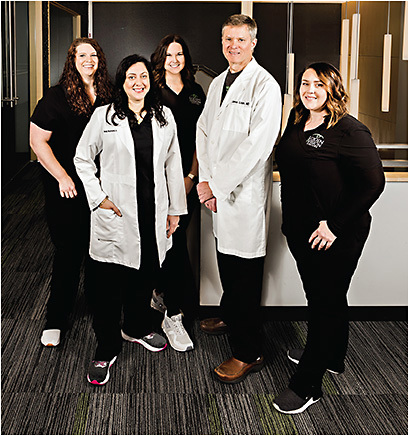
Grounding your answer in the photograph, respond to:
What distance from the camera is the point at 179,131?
2.86 meters

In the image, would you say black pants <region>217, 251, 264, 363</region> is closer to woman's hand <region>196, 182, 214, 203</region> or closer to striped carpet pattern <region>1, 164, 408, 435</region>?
striped carpet pattern <region>1, 164, 408, 435</region>

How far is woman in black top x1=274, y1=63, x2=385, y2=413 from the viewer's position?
2.19 m

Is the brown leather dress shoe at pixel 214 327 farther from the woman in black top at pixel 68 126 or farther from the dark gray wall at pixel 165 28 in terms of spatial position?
the dark gray wall at pixel 165 28

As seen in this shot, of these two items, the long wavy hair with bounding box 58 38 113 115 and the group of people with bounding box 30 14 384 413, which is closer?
the group of people with bounding box 30 14 384 413

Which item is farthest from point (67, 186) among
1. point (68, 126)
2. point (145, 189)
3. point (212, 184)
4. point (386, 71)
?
point (386, 71)

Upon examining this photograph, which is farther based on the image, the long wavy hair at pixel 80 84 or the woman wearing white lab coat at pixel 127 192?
the long wavy hair at pixel 80 84

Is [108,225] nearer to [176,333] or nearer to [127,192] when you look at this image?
[127,192]

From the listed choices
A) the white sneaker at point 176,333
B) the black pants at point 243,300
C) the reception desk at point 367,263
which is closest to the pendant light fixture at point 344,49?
the reception desk at point 367,263

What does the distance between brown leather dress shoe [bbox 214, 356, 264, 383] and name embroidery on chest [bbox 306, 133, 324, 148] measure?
3.28 feet

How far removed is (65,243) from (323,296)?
3.94 ft

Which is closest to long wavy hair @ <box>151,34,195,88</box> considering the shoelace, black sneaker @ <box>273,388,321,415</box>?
the shoelace

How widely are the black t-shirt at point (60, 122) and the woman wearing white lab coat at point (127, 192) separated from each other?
0.23m

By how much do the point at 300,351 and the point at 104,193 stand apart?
115 cm

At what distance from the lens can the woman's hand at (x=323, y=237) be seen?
7.41 ft
